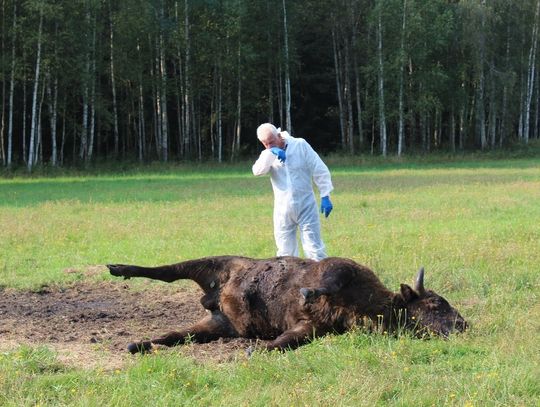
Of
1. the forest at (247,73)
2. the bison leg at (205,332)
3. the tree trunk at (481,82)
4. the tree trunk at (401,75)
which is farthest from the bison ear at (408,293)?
the tree trunk at (481,82)

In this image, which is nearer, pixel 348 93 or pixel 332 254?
pixel 332 254

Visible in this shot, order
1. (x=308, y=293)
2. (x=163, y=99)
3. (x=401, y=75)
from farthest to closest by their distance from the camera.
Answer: (x=401, y=75) → (x=163, y=99) → (x=308, y=293)

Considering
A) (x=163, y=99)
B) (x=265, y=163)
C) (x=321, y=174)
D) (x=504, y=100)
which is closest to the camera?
(x=265, y=163)

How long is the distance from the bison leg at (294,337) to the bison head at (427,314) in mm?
984

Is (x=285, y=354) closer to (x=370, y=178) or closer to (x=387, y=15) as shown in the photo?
(x=370, y=178)

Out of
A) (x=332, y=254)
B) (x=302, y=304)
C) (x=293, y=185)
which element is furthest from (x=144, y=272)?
(x=332, y=254)

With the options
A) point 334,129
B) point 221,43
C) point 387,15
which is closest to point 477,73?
point 387,15

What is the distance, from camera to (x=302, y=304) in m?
7.01

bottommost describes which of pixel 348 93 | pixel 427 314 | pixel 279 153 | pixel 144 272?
pixel 427 314

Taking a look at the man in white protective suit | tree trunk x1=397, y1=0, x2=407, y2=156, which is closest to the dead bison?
the man in white protective suit

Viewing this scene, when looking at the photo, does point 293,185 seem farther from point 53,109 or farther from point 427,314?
point 53,109

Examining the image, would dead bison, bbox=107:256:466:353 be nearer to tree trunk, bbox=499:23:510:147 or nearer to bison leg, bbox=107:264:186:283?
bison leg, bbox=107:264:186:283

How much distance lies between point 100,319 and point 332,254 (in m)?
5.19

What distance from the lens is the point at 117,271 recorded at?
302 inches
